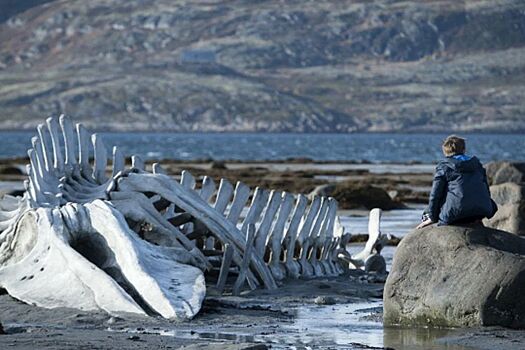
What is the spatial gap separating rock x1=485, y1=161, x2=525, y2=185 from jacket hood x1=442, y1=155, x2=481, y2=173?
30.0 m

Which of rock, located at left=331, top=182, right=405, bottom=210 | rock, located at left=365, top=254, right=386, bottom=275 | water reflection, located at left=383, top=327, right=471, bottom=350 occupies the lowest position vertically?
water reflection, located at left=383, top=327, right=471, bottom=350

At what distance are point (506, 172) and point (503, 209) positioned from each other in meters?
22.3

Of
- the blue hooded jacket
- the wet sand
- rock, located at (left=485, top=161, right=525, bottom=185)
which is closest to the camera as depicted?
the wet sand

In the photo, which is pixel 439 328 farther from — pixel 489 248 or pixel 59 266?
pixel 59 266

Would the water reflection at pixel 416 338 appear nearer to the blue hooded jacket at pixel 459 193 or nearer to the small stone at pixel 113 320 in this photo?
the blue hooded jacket at pixel 459 193

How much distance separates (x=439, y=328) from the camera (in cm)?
1170

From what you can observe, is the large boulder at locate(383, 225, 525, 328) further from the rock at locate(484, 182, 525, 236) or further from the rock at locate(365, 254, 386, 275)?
the rock at locate(484, 182, 525, 236)

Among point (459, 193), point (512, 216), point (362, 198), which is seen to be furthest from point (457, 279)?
point (362, 198)

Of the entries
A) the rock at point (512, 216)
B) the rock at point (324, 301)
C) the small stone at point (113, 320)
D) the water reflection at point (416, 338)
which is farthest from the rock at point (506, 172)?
the small stone at point (113, 320)

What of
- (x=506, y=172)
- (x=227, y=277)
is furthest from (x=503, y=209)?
(x=506, y=172)

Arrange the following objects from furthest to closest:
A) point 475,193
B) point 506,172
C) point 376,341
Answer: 1. point 506,172
2. point 475,193
3. point 376,341

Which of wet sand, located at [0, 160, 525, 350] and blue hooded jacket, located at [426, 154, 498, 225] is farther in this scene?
blue hooded jacket, located at [426, 154, 498, 225]

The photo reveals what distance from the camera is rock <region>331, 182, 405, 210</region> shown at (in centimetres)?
3294

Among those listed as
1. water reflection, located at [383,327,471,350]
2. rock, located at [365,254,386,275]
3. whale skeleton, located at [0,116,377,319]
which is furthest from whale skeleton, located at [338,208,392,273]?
water reflection, located at [383,327,471,350]
